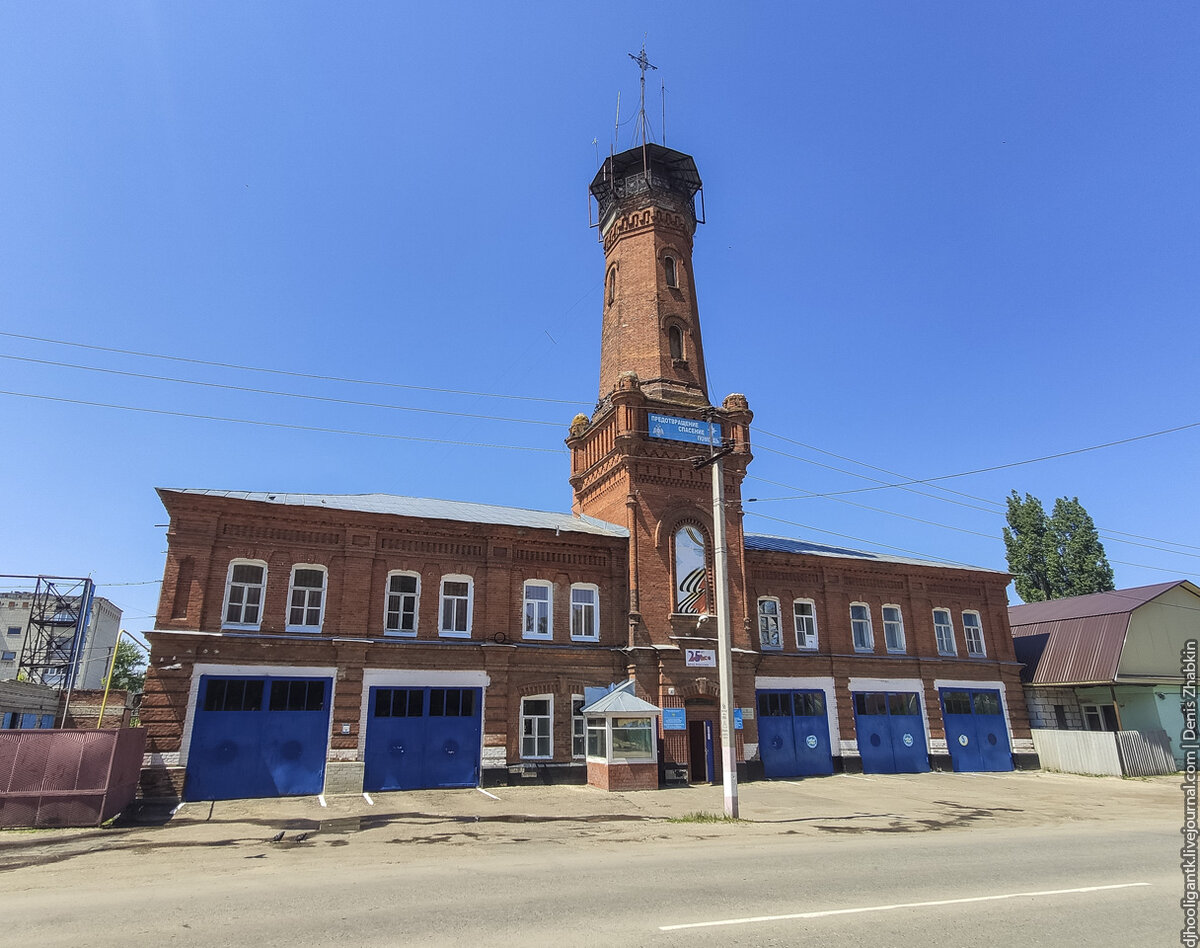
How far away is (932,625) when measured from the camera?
31.6 meters

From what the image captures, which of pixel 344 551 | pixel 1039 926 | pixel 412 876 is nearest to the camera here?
pixel 1039 926

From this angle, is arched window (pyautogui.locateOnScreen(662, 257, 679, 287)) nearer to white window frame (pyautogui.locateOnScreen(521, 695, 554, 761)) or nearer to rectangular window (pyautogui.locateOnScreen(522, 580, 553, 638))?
rectangular window (pyautogui.locateOnScreen(522, 580, 553, 638))

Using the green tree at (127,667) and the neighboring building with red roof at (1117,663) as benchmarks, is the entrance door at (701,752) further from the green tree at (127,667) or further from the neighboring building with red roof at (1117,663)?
the green tree at (127,667)

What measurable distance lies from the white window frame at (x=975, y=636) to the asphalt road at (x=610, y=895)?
20.4 m

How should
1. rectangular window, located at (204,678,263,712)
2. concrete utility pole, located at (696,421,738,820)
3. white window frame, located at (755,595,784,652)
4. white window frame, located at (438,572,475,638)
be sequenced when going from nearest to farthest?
concrete utility pole, located at (696,421,738,820) → rectangular window, located at (204,678,263,712) → white window frame, located at (438,572,475,638) → white window frame, located at (755,595,784,652)

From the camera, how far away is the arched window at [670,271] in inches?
1236

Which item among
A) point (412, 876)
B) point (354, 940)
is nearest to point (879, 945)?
point (354, 940)

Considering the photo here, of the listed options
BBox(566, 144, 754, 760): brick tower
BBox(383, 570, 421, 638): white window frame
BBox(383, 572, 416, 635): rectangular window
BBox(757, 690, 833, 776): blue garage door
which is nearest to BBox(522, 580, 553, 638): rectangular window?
BBox(566, 144, 754, 760): brick tower

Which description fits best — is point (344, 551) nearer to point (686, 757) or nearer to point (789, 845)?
point (686, 757)

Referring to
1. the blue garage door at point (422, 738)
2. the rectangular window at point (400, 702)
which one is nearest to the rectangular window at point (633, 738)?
the blue garage door at point (422, 738)

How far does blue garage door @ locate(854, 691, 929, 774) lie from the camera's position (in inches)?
1117

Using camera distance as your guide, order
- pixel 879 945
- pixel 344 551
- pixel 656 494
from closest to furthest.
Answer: pixel 879 945
pixel 344 551
pixel 656 494

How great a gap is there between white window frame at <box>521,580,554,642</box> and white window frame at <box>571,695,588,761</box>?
2.27m

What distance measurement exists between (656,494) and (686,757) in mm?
9126
